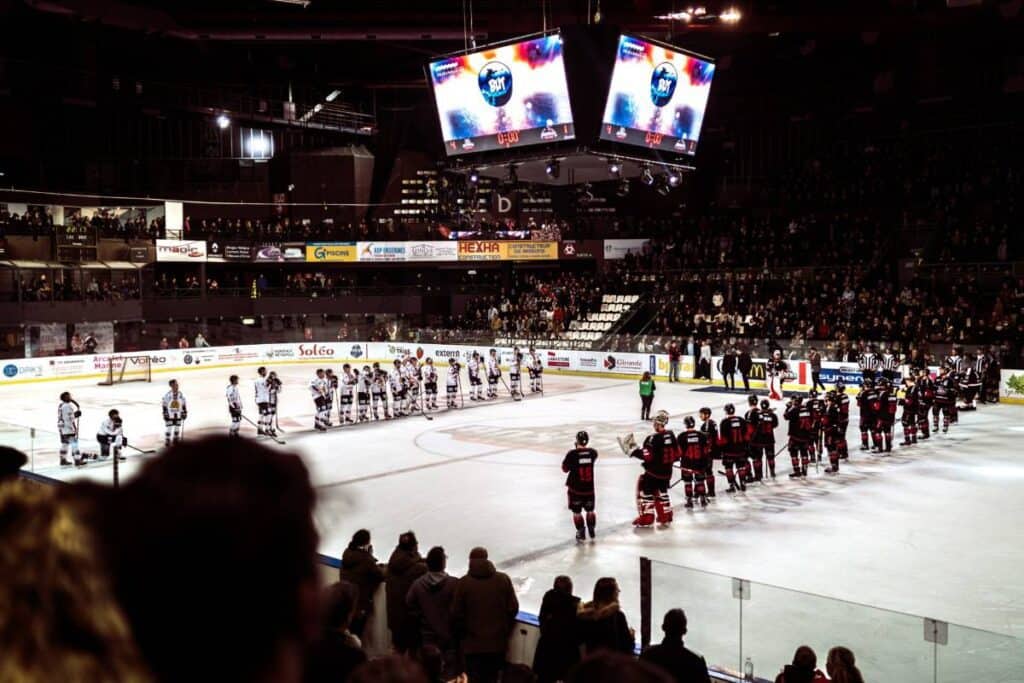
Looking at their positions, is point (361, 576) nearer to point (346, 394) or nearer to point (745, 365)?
point (346, 394)

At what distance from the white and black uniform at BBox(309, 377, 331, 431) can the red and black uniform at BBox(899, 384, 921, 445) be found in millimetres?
13504

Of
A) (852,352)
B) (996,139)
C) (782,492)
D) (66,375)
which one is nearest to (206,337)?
(66,375)

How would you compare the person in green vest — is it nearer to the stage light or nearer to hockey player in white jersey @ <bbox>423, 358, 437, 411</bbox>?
the stage light

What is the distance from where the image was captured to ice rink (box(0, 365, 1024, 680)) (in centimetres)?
980

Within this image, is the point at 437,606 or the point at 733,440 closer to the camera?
the point at 437,606

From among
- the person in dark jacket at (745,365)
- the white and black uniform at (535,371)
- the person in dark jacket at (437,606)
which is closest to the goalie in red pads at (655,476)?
the person in dark jacket at (437,606)

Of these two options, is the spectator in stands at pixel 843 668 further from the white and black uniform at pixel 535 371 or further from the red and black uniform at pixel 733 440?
the white and black uniform at pixel 535 371

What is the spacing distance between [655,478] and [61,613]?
12675 millimetres

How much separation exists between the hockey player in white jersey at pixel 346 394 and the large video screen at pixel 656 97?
29.0 feet

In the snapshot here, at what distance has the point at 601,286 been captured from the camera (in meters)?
40.1

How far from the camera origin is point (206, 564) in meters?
0.96

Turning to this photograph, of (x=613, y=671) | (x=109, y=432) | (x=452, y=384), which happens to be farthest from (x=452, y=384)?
(x=613, y=671)

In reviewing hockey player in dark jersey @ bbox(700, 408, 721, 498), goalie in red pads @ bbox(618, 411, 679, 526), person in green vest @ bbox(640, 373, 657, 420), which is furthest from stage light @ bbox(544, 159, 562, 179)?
goalie in red pads @ bbox(618, 411, 679, 526)

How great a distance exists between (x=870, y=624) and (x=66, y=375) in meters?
33.4
